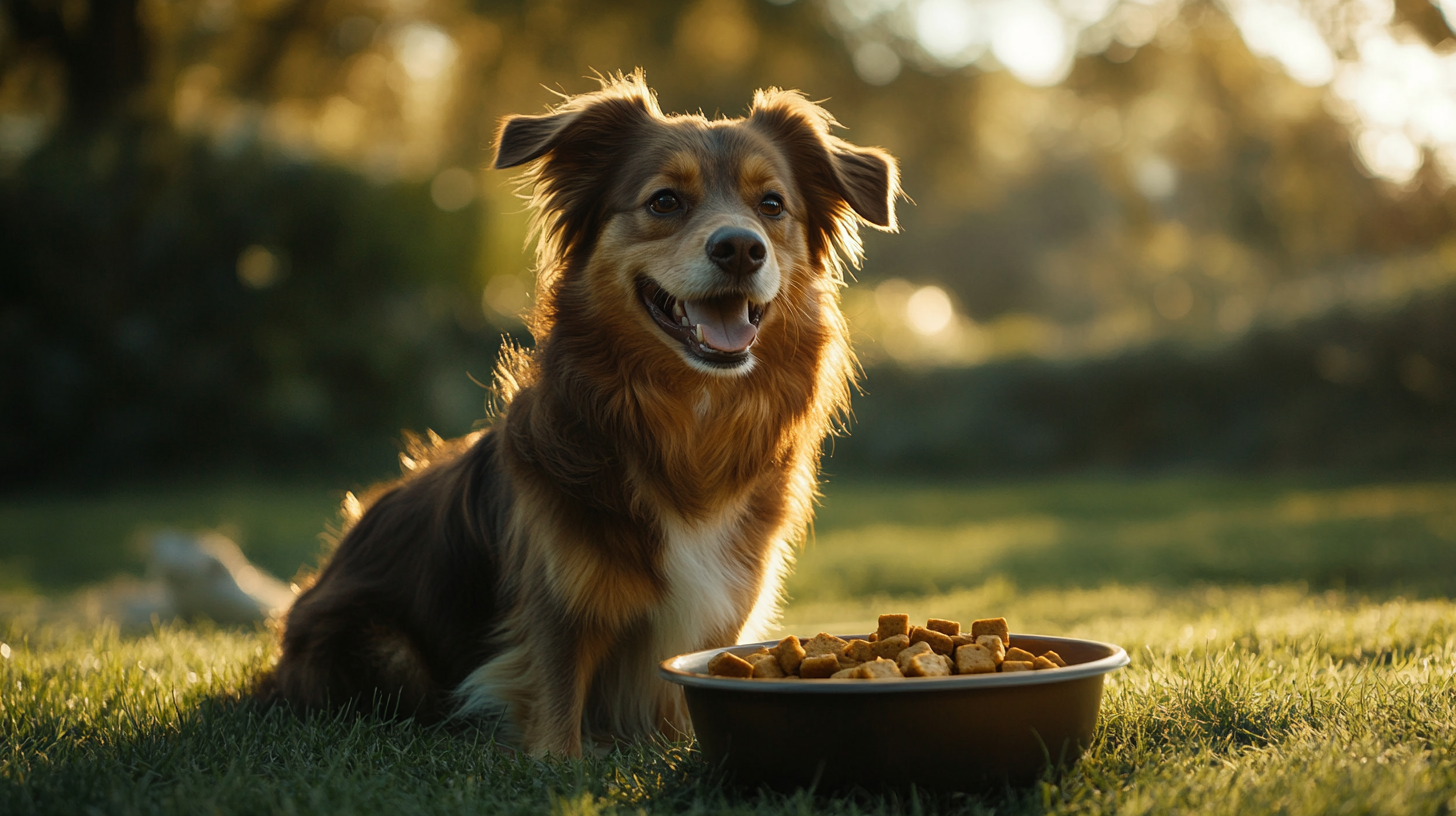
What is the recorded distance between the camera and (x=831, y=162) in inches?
160

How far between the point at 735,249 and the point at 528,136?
2.81ft

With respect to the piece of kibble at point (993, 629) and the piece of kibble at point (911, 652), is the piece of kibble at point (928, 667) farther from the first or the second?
the piece of kibble at point (993, 629)

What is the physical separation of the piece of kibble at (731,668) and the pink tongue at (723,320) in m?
1.10

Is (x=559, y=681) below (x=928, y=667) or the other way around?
below

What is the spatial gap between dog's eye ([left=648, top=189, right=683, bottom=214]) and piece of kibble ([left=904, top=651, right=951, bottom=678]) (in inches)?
68.2

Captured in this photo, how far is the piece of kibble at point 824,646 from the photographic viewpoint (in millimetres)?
3086

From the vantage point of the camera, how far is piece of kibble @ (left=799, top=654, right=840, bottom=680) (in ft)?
9.25

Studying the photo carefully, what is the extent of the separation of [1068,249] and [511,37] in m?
29.9

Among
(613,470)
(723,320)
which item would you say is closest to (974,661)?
(613,470)

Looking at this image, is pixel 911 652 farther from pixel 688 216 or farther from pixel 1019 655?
pixel 688 216

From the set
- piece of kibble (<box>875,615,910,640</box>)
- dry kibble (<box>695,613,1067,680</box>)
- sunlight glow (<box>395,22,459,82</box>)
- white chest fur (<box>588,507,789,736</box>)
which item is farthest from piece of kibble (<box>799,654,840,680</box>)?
sunlight glow (<box>395,22,459,82</box>)

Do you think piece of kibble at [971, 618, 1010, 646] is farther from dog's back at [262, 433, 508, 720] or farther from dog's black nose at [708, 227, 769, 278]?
dog's back at [262, 433, 508, 720]

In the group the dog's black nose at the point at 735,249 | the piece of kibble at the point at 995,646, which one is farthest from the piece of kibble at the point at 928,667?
the dog's black nose at the point at 735,249

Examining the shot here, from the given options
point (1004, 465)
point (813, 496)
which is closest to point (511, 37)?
point (1004, 465)
